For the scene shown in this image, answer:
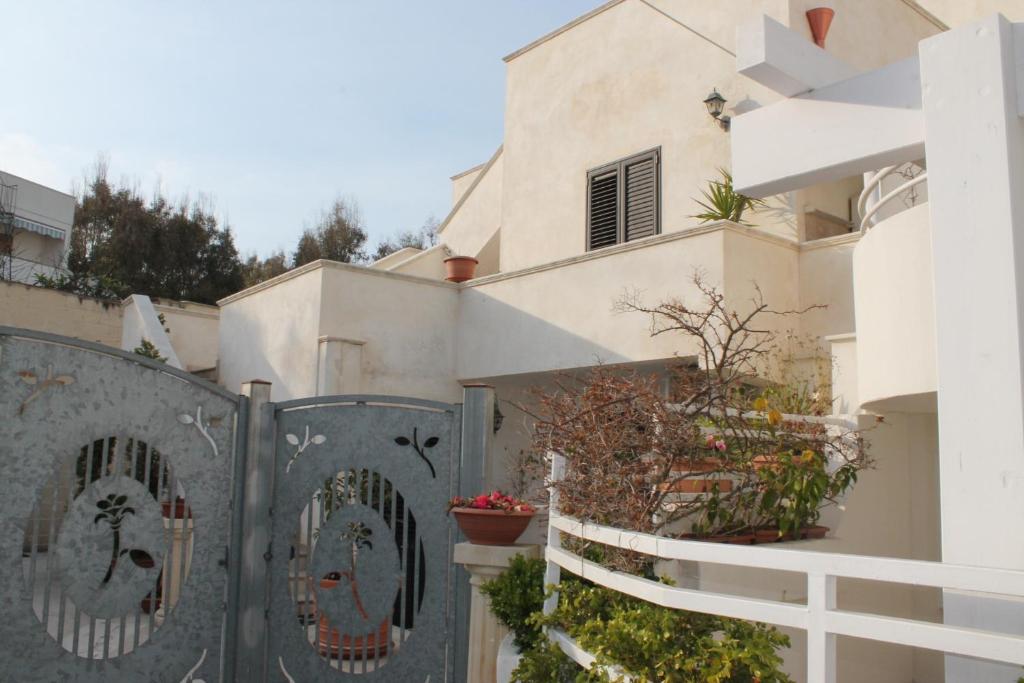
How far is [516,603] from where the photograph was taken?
459 centimetres

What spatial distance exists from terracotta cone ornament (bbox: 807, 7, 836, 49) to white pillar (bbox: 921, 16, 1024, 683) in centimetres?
744

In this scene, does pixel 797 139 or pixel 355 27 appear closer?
pixel 797 139

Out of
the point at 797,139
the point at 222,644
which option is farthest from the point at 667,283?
the point at 222,644

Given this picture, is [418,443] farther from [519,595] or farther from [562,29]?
[562,29]

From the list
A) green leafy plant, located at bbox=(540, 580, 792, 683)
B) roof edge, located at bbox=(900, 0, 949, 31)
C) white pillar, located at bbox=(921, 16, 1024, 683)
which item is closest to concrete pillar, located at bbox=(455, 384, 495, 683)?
green leafy plant, located at bbox=(540, 580, 792, 683)

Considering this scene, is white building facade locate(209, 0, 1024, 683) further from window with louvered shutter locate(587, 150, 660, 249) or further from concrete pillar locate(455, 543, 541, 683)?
concrete pillar locate(455, 543, 541, 683)

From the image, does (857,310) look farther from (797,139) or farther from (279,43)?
(279,43)

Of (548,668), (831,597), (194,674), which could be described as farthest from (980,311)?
(194,674)

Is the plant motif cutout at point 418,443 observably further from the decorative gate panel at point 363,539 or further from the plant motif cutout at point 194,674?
the plant motif cutout at point 194,674

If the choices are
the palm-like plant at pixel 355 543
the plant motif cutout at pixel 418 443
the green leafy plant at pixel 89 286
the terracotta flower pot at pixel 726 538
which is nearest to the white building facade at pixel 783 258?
the terracotta flower pot at pixel 726 538

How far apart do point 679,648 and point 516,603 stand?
1.56 metres

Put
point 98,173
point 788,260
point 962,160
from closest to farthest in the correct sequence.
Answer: point 962,160, point 788,260, point 98,173

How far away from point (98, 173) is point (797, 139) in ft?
91.5

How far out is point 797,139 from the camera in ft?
13.6
